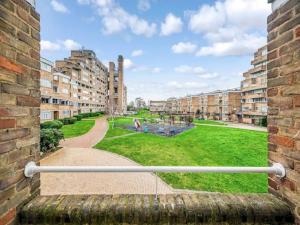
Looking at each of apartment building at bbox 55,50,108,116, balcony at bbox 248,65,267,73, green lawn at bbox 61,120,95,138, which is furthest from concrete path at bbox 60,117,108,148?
balcony at bbox 248,65,267,73

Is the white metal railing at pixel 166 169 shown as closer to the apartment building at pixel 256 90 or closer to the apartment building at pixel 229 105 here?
the apartment building at pixel 256 90

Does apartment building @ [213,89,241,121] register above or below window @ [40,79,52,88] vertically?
below

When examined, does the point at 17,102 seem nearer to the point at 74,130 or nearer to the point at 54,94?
the point at 74,130

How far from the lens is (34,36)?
2.13 m

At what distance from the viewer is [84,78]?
58094 millimetres

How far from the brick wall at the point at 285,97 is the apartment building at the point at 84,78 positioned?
46.3 meters

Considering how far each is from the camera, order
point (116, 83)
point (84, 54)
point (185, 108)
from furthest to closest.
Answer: point (185, 108), point (116, 83), point (84, 54)

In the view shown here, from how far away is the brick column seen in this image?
1691mm

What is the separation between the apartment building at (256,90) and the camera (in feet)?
133

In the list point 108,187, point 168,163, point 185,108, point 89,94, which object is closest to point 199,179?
point 168,163

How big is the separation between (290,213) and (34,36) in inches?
129

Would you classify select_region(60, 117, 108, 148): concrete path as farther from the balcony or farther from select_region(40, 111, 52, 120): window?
the balcony

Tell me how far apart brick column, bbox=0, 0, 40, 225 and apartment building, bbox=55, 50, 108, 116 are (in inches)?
1784

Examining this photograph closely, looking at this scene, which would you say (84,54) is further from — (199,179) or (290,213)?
(290,213)
